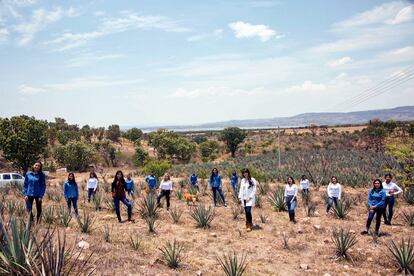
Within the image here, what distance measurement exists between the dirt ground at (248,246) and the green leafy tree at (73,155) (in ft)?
93.8

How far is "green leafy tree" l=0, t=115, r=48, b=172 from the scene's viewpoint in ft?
92.8

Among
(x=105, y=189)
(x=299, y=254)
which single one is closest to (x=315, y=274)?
(x=299, y=254)

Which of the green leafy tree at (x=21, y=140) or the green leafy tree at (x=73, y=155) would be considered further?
the green leafy tree at (x=73, y=155)

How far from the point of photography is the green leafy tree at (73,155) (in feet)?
124

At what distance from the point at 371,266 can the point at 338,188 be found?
467 centimetres

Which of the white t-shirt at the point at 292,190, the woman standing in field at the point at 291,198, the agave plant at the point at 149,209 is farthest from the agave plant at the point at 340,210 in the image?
the agave plant at the point at 149,209

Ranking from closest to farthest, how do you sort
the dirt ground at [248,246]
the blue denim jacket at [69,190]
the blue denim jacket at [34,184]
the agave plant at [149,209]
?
the dirt ground at [248,246] < the blue denim jacket at [34,184] < the blue denim jacket at [69,190] < the agave plant at [149,209]

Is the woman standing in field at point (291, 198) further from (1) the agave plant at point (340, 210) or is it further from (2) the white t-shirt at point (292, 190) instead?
(1) the agave plant at point (340, 210)

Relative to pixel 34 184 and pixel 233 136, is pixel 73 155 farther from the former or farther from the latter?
pixel 34 184

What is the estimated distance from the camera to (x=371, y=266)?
6828mm

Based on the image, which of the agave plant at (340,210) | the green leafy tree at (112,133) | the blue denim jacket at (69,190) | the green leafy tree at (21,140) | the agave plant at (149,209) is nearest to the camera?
the blue denim jacket at (69,190)

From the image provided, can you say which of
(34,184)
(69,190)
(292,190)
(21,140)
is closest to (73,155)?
(21,140)

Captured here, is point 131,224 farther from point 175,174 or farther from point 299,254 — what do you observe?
point 175,174

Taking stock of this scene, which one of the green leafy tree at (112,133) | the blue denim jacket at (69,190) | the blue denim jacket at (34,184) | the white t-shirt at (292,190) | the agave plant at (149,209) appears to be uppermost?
the green leafy tree at (112,133)
